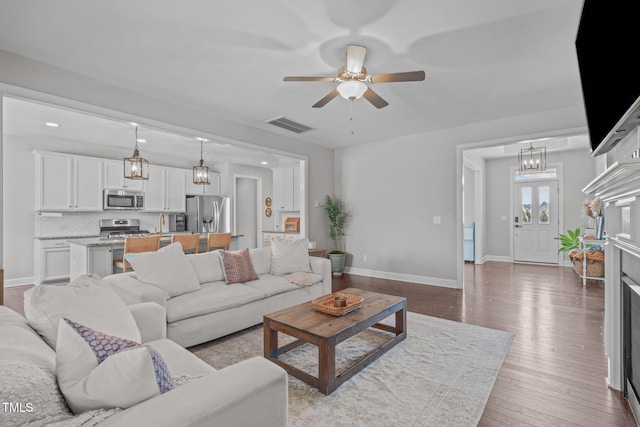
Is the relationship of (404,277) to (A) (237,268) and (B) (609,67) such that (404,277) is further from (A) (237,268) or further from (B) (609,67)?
(B) (609,67)

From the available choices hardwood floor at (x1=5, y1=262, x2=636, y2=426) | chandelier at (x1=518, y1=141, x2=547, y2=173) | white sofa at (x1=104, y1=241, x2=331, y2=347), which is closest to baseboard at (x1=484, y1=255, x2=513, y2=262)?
hardwood floor at (x1=5, y1=262, x2=636, y2=426)

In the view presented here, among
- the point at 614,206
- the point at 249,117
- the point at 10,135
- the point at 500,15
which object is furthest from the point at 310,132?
the point at 10,135

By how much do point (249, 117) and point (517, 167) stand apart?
652 cm

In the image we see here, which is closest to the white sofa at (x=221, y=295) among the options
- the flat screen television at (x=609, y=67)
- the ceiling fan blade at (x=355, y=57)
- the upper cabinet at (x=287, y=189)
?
the ceiling fan blade at (x=355, y=57)

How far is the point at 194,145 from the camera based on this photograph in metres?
6.25

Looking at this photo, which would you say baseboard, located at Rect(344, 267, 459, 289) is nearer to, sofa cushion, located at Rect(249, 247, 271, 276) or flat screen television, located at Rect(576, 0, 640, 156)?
sofa cushion, located at Rect(249, 247, 271, 276)

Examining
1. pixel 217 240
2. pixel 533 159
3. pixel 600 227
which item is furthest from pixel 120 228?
pixel 533 159

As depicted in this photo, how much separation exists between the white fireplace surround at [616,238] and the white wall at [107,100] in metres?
4.13

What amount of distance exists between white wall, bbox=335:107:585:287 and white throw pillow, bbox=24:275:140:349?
4.64 metres

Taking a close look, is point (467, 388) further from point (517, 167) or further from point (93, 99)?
point (517, 167)

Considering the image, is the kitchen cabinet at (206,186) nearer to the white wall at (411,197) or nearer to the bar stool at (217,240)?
the bar stool at (217,240)

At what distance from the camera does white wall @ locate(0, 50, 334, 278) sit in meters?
2.85

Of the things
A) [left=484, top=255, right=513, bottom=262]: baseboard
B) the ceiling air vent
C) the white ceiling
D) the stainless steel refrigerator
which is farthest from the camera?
[left=484, top=255, right=513, bottom=262]: baseboard

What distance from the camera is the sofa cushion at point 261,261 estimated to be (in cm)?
393
